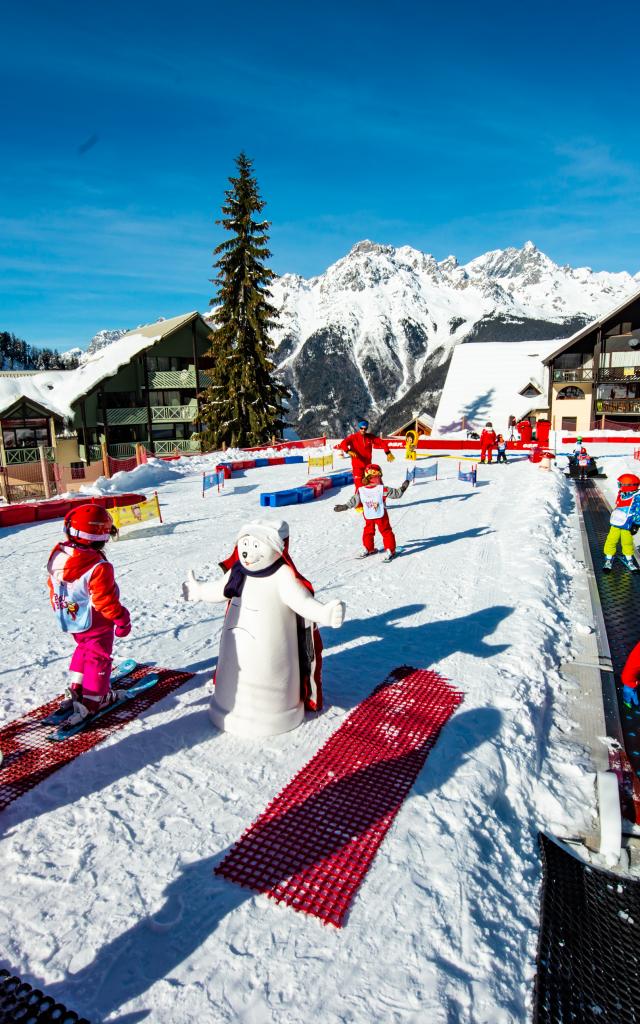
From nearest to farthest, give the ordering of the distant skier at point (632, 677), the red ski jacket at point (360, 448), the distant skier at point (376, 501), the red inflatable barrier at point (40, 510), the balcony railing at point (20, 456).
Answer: the distant skier at point (632, 677)
the distant skier at point (376, 501)
the red ski jacket at point (360, 448)
the red inflatable barrier at point (40, 510)
the balcony railing at point (20, 456)

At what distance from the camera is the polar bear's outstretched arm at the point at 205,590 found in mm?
4333

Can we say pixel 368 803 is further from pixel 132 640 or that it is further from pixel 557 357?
pixel 557 357

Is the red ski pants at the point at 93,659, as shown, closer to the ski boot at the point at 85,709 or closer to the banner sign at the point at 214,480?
the ski boot at the point at 85,709

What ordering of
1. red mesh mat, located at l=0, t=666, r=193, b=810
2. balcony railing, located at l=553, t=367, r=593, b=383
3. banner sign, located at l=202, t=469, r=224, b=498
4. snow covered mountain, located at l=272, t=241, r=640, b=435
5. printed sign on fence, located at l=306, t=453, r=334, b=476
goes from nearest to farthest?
red mesh mat, located at l=0, t=666, r=193, b=810 < banner sign, located at l=202, t=469, r=224, b=498 < printed sign on fence, located at l=306, t=453, r=334, b=476 < balcony railing, located at l=553, t=367, r=593, b=383 < snow covered mountain, located at l=272, t=241, r=640, b=435

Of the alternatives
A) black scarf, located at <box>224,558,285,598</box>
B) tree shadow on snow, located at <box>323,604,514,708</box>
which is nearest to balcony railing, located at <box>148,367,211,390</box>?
tree shadow on snow, located at <box>323,604,514,708</box>

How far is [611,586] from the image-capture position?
784 cm

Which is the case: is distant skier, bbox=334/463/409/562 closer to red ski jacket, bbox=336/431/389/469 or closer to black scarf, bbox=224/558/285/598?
red ski jacket, bbox=336/431/389/469

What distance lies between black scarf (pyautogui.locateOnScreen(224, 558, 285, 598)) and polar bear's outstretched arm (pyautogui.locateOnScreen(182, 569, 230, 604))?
0.22 feet

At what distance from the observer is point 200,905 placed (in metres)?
2.83

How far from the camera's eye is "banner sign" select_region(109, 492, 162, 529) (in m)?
10.8

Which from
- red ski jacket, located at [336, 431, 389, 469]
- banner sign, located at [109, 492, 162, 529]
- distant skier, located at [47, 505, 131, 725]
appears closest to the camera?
distant skier, located at [47, 505, 131, 725]

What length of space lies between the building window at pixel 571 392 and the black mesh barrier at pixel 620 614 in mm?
29927

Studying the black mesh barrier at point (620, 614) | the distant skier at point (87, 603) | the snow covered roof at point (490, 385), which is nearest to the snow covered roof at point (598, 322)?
the snow covered roof at point (490, 385)

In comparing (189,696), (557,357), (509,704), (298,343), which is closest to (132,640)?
(189,696)
